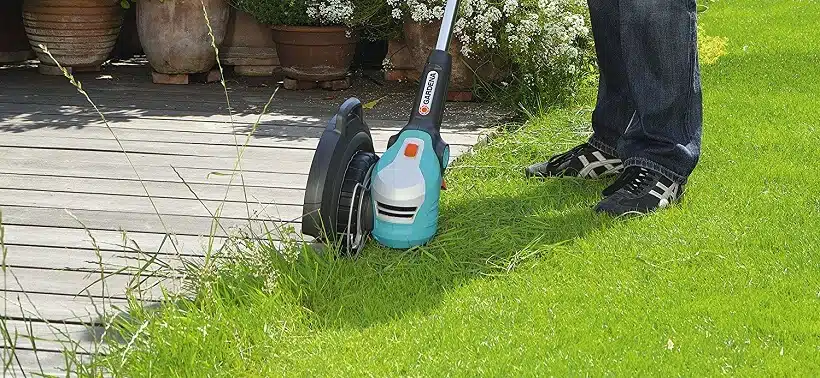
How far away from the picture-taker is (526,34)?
445 cm

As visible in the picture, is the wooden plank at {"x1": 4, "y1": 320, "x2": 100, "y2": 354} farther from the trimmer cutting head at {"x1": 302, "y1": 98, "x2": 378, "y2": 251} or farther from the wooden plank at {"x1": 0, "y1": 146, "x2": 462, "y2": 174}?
the wooden plank at {"x1": 0, "y1": 146, "x2": 462, "y2": 174}

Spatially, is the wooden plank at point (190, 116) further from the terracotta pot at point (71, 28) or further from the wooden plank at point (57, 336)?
the wooden plank at point (57, 336)

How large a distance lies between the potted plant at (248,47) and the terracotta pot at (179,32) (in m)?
0.20

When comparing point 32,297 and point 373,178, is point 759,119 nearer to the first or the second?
point 373,178

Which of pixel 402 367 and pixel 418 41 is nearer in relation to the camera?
pixel 402 367

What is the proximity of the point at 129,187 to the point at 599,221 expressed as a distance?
4.64 feet

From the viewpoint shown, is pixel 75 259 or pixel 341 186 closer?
pixel 341 186

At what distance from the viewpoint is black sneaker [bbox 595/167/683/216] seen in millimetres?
2963

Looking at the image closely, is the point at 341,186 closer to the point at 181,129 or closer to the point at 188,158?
the point at 188,158

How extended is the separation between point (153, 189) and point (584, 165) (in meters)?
1.27

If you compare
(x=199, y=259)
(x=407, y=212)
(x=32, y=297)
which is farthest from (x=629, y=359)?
(x=32, y=297)

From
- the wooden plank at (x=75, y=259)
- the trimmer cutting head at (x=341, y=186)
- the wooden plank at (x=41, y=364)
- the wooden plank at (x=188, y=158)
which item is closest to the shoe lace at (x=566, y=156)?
the wooden plank at (x=188, y=158)

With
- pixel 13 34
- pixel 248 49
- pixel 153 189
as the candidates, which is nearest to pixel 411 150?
pixel 153 189

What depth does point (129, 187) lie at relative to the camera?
11.2 ft
